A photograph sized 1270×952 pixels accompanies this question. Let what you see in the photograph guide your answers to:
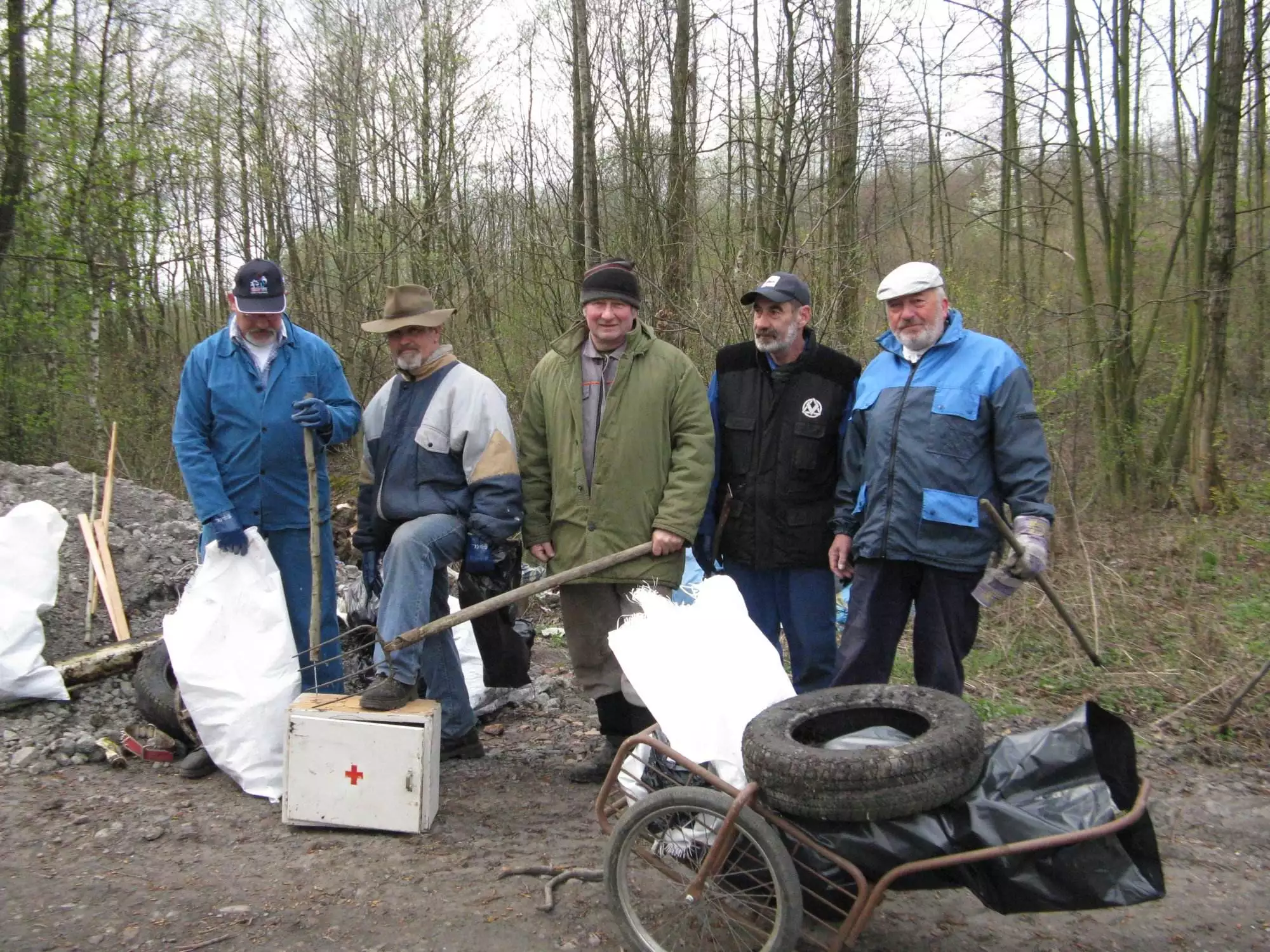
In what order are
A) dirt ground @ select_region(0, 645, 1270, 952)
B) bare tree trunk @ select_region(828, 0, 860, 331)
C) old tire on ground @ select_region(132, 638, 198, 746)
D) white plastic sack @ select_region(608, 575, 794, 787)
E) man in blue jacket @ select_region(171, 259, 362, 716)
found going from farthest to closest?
bare tree trunk @ select_region(828, 0, 860, 331) < old tire on ground @ select_region(132, 638, 198, 746) < man in blue jacket @ select_region(171, 259, 362, 716) < dirt ground @ select_region(0, 645, 1270, 952) < white plastic sack @ select_region(608, 575, 794, 787)

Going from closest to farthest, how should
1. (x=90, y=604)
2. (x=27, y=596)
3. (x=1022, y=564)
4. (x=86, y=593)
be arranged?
1. (x=1022, y=564)
2. (x=27, y=596)
3. (x=90, y=604)
4. (x=86, y=593)

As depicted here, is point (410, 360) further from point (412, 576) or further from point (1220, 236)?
point (1220, 236)

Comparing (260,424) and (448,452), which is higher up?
(260,424)

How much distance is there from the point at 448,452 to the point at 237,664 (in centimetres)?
122

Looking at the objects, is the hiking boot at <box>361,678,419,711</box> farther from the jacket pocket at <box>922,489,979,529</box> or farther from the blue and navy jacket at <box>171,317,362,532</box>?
the jacket pocket at <box>922,489,979,529</box>

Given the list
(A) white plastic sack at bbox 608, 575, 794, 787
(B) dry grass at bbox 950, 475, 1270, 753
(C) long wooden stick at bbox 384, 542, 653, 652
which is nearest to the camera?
(A) white plastic sack at bbox 608, 575, 794, 787

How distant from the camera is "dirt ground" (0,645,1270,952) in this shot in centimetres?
304

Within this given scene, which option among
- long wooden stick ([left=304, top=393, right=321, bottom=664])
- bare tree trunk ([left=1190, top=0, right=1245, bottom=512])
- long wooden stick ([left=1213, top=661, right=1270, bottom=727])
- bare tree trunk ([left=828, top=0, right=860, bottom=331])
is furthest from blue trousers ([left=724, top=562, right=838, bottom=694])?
bare tree trunk ([left=1190, top=0, right=1245, bottom=512])

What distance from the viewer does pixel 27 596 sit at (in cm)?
485

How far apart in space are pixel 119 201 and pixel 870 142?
8.96 metres

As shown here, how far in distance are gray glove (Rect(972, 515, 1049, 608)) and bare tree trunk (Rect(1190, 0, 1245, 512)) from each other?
6.14m

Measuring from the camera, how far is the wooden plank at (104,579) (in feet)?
18.2

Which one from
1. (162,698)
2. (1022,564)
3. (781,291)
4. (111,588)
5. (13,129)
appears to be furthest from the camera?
(13,129)

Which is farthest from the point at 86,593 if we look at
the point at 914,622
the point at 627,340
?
the point at 914,622
